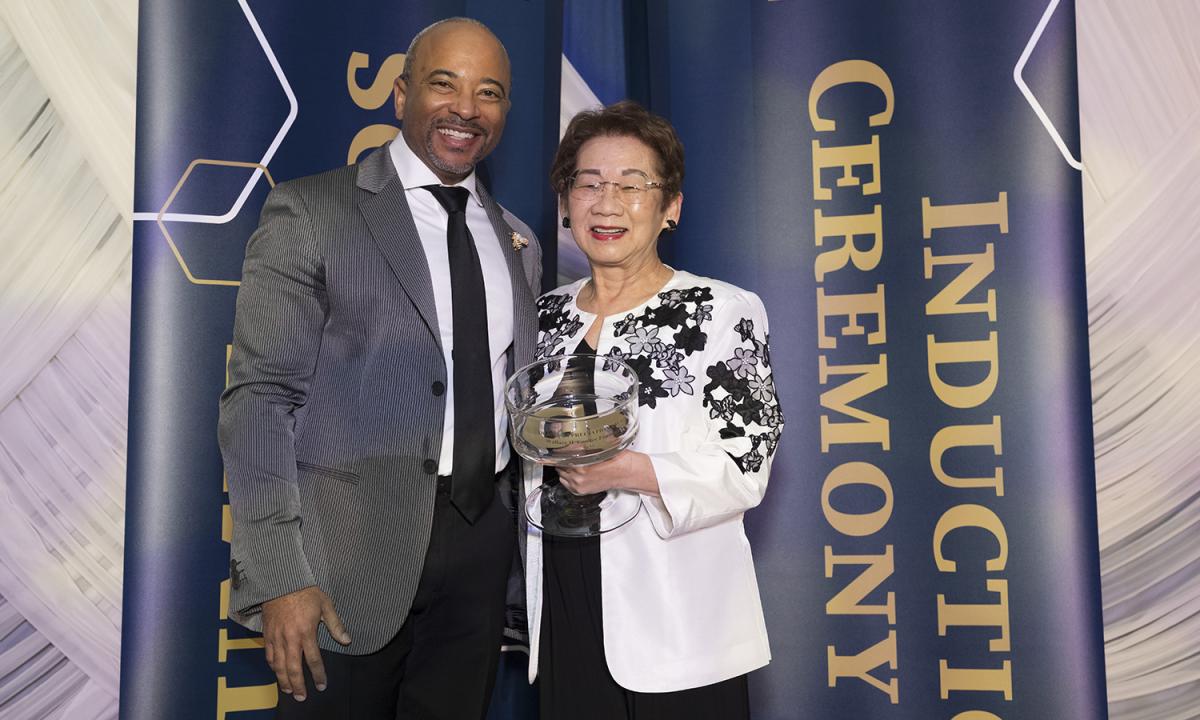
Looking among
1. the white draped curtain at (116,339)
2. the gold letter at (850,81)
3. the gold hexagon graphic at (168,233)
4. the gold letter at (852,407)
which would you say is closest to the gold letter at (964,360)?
the gold letter at (852,407)

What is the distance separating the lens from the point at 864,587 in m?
2.62

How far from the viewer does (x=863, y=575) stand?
262 centimetres

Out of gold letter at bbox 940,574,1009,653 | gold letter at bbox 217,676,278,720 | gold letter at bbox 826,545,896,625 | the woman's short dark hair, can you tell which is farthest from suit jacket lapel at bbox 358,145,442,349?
gold letter at bbox 940,574,1009,653

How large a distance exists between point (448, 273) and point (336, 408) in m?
0.36

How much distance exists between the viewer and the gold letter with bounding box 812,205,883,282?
2.67 metres

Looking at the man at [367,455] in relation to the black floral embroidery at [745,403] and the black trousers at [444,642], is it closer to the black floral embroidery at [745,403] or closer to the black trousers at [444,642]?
the black trousers at [444,642]

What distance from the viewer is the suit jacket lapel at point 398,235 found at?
1.82 meters

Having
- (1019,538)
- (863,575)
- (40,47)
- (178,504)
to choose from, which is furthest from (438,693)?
(40,47)

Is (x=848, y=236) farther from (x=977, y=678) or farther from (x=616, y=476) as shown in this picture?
(x=616, y=476)

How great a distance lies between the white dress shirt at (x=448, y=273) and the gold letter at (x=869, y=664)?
4.10ft

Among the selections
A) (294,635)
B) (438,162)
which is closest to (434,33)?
(438,162)

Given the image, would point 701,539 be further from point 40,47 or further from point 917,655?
point 40,47

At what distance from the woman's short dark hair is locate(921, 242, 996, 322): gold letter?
927 millimetres

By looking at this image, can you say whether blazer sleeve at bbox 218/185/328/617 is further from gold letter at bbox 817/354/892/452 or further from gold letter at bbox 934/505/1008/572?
gold letter at bbox 934/505/1008/572
